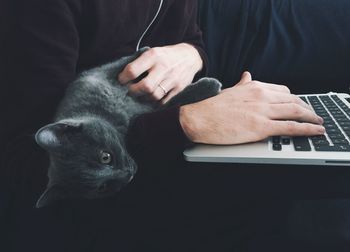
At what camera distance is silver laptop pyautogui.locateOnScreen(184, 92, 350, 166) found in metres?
0.64

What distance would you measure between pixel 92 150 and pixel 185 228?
0.96 feet

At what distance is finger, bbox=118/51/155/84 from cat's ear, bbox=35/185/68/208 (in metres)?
0.32

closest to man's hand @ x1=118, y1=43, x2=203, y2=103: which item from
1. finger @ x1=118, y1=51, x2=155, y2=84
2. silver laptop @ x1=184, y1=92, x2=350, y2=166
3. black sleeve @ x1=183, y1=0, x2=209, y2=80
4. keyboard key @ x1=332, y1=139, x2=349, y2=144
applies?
finger @ x1=118, y1=51, x2=155, y2=84

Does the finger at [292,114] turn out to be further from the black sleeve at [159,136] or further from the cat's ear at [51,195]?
the cat's ear at [51,195]

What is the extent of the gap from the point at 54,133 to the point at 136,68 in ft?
0.91

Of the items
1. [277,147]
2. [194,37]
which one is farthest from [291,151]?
[194,37]

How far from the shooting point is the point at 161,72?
937 mm

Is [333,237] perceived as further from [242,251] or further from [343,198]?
[242,251]

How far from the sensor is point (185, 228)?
0.85m

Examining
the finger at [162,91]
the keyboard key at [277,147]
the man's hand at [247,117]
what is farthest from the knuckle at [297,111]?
the finger at [162,91]

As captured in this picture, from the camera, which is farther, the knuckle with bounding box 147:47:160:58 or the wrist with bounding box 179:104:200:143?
the knuckle with bounding box 147:47:160:58

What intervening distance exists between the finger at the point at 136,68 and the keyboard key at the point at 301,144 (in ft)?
1.36

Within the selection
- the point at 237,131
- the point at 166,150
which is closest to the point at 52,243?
the point at 166,150

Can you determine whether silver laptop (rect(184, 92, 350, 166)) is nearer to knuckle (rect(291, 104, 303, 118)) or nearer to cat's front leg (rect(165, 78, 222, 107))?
knuckle (rect(291, 104, 303, 118))
